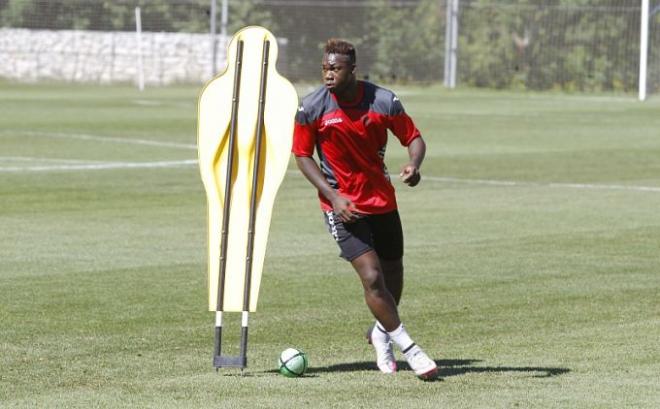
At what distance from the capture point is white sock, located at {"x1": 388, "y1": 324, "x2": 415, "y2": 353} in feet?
30.9

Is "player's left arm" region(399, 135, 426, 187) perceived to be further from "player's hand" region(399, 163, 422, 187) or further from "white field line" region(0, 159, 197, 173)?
"white field line" region(0, 159, 197, 173)

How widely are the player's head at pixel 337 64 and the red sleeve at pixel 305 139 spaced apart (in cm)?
32

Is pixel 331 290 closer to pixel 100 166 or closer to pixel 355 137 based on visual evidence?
pixel 355 137

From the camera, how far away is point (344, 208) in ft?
31.0

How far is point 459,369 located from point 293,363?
1011 millimetres

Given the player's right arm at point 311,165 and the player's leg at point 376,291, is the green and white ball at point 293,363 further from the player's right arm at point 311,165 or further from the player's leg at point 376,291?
the player's right arm at point 311,165

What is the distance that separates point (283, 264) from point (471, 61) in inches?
1820

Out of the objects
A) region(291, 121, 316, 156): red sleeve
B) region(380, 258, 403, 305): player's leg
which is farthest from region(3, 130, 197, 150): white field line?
region(291, 121, 316, 156): red sleeve

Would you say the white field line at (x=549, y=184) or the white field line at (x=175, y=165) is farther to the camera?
the white field line at (x=175, y=165)

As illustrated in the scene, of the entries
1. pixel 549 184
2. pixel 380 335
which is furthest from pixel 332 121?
pixel 549 184

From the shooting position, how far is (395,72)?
61.7 m

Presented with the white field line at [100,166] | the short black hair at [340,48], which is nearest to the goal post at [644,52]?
the white field line at [100,166]

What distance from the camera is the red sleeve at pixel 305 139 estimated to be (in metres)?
9.61

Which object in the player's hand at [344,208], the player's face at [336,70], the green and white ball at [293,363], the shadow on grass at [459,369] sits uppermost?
the player's face at [336,70]
